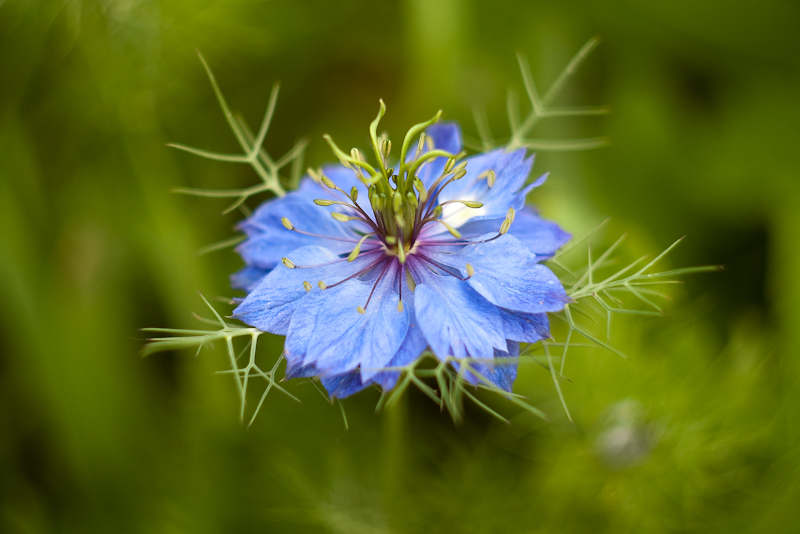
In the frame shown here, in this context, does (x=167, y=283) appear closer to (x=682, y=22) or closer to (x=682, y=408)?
(x=682, y=408)

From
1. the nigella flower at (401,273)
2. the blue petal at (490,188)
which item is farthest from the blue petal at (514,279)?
the blue petal at (490,188)

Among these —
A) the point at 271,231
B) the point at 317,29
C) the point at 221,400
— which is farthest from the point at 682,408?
the point at 317,29

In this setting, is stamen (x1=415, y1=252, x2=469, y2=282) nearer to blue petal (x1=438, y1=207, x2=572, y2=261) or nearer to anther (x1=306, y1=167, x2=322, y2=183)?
blue petal (x1=438, y1=207, x2=572, y2=261)

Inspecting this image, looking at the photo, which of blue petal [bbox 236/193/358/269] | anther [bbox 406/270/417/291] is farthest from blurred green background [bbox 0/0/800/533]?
blue petal [bbox 236/193/358/269]

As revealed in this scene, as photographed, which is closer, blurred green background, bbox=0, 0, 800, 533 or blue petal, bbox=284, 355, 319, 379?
blue petal, bbox=284, 355, 319, 379

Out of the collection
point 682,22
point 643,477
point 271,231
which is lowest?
point 643,477

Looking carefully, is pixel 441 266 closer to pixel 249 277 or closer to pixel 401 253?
pixel 401 253
